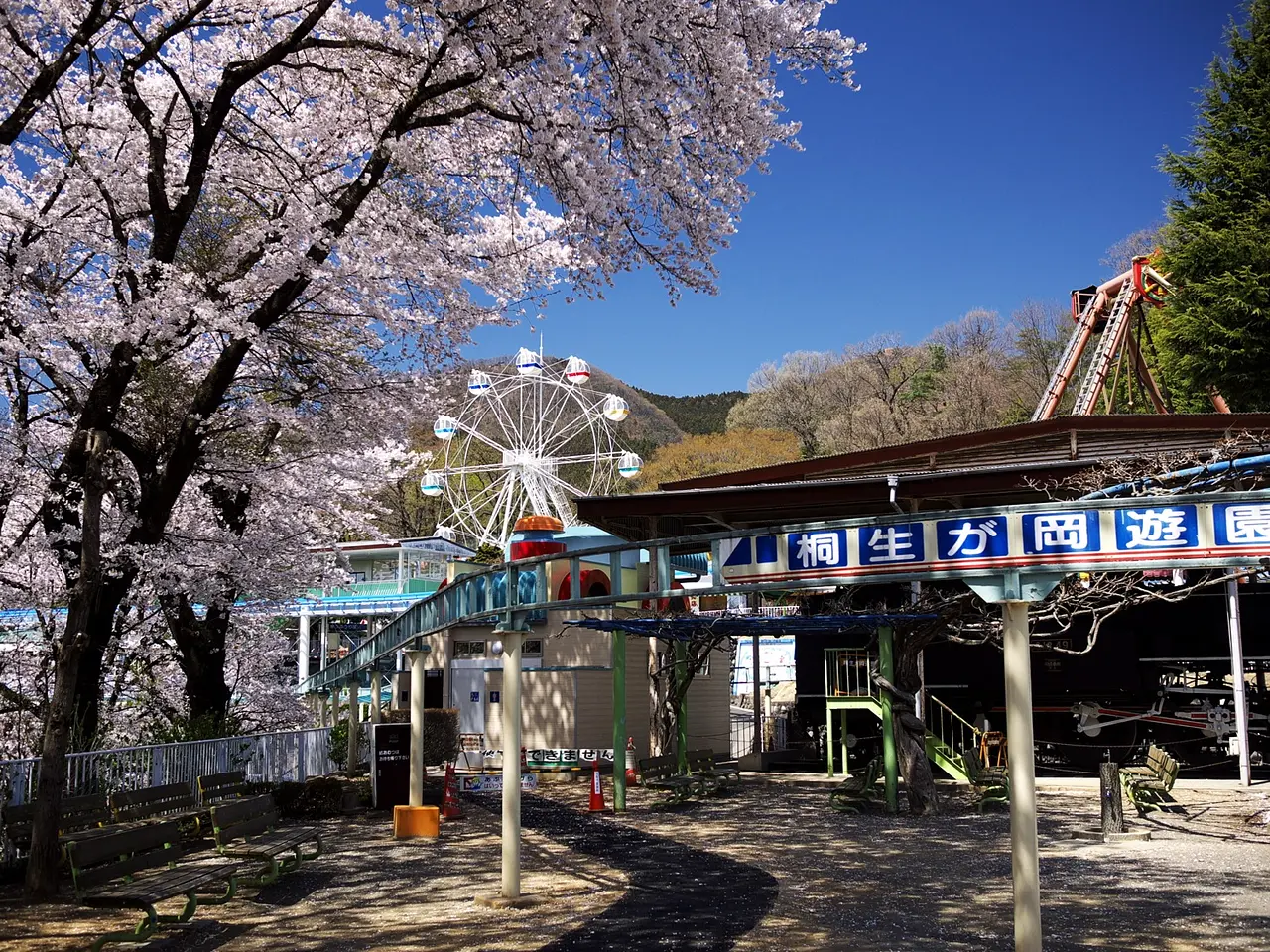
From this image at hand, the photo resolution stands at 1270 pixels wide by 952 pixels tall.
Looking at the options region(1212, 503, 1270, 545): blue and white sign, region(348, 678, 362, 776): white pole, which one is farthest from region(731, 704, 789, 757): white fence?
region(1212, 503, 1270, 545): blue and white sign

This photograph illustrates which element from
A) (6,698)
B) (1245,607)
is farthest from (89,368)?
(1245,607)

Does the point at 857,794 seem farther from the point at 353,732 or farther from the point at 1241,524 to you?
the point at 1241,524

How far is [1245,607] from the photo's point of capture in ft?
74.7

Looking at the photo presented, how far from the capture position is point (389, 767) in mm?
18766

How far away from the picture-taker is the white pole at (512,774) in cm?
1071

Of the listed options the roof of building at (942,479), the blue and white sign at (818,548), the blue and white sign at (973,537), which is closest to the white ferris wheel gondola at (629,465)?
the roof of building at (942,479)

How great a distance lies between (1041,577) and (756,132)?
26.8 ft

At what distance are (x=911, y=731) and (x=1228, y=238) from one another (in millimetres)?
21572

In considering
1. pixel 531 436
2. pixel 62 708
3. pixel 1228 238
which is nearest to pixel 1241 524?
pixel 62 708

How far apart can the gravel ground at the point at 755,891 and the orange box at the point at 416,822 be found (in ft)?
0.92

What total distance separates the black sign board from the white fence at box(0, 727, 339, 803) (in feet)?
6.84

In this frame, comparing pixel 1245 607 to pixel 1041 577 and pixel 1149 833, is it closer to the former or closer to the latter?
pixel 1149 833

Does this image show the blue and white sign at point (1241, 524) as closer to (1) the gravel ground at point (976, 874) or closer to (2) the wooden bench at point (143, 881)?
(1) the gravel ground at point (976, 874)

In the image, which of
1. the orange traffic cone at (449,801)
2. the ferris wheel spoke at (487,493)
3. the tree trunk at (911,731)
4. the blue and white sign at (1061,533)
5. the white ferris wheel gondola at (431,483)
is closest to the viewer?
the blue and white sign at (1061,533)
